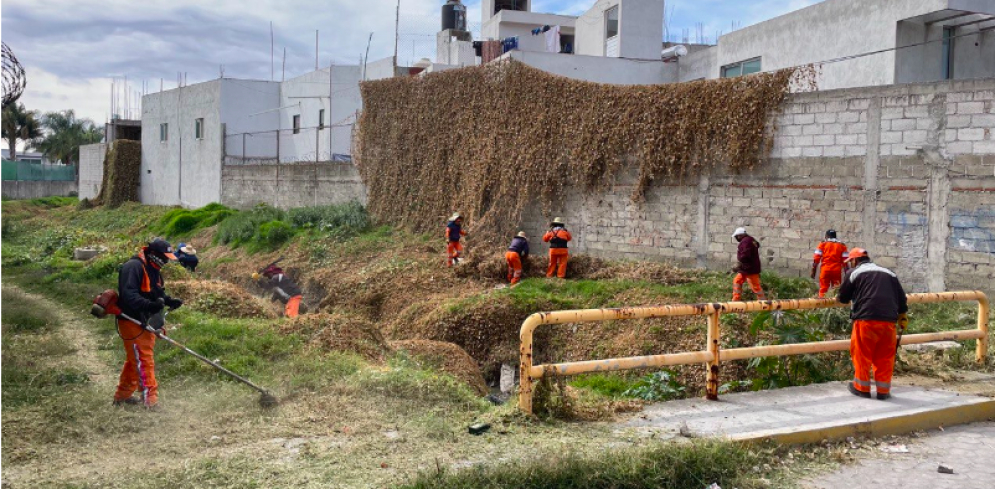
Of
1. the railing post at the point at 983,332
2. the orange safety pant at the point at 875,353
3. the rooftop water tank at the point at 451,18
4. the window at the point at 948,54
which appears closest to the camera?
the orange safety pant at the point at 875,353

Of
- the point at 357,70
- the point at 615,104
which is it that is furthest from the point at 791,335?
the point at 357,70

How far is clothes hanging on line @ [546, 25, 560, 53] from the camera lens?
95.2 ft

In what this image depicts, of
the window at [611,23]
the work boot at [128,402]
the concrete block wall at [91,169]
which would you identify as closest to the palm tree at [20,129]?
the concrete block wall at [91,169]

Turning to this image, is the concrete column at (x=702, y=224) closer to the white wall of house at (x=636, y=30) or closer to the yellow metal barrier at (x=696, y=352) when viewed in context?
the yellow metal barrier at (x=696, y=352)

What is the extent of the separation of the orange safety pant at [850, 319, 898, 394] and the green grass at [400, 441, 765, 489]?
7.94 feet

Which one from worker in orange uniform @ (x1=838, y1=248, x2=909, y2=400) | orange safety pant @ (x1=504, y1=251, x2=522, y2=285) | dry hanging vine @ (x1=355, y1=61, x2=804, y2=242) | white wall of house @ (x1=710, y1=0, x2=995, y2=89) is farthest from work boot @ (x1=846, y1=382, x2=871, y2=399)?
white wall of house @ (x1=710, y1=0, x2=995, y2=89)

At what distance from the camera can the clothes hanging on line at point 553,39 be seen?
29.0m

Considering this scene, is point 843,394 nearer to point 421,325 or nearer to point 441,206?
point 421,325

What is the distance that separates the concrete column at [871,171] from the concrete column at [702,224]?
2928 millimetres

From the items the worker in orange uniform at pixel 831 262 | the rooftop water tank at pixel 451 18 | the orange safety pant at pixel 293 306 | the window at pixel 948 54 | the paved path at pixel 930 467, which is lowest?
the orange safety pant at pixel 293 306

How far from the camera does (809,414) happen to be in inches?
267

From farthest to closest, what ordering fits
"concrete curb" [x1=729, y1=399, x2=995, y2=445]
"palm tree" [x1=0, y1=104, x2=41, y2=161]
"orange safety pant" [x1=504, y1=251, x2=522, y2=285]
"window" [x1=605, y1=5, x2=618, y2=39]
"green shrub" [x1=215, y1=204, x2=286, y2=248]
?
"palm tree" [x1=0, y1=104, x2=41, y2=161] < "window" [x1=605, y1=5, x2=618, y2=39] < "green shrub" [x1=215, y1=204, x2=286, y2=248] < "orange safety pant" [x1=504, y1=251, x2=522, y2=285] < "concrete curb" [x1=729, y1=399, x2=995, y2=445]

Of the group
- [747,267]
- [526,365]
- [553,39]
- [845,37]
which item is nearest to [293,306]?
[747,267]

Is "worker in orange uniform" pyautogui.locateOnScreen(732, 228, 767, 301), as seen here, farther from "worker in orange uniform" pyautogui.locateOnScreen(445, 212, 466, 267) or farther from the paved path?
"worker in orange uniform" pyautogui.locateOnScreen(445, 212, 466, 267)
